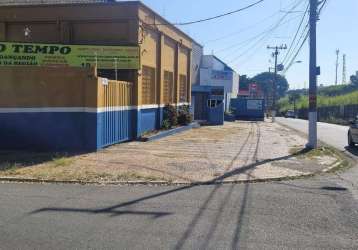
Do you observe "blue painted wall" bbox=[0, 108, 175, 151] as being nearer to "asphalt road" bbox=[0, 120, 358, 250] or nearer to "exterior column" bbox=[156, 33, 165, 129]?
"asphalt road" bbox=[0, 120, 358, 250]

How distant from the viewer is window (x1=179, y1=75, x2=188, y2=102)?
31594 millimetres

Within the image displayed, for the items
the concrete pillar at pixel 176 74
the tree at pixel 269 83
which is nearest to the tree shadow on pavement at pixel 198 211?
the concrete pillar at pixel 176 74

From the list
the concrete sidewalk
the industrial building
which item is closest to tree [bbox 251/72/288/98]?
the industrial building

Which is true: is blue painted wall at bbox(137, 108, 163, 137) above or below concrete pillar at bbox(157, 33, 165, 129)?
below

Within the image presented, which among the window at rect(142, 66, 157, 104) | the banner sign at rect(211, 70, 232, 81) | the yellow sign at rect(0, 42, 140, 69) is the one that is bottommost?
the window at rect(142, 66, 157, 104)

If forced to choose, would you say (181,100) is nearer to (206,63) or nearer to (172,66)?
(172,66)

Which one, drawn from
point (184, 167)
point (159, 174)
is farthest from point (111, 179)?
point (184, 167)

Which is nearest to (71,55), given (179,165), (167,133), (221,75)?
(167,133)

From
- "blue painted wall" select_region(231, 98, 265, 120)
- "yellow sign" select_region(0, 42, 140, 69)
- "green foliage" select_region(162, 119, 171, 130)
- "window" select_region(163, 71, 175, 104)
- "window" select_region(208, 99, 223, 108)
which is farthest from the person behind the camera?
"blue painted wall" select_region(231, 98, 265, 120)

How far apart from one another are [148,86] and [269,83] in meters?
116

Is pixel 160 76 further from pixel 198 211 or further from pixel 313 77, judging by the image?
pixel 198 211

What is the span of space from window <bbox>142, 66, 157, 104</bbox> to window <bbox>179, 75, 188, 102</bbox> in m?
7.69

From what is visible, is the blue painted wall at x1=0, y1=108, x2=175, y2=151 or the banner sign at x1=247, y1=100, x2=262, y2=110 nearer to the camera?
the blue painted wall at x1=0, y1=108, x2=175, y2=151

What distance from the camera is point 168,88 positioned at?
2736cm
